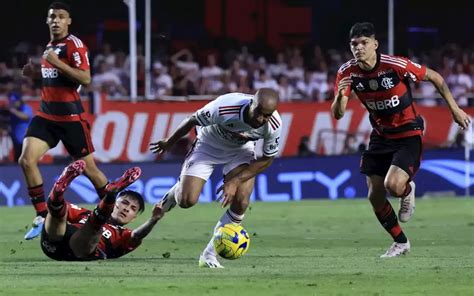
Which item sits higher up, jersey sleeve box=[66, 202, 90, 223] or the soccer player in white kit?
the soccer player in white kit

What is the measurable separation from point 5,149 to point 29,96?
Result: 1.94 meters

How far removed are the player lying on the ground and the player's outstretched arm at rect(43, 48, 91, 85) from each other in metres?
1.99

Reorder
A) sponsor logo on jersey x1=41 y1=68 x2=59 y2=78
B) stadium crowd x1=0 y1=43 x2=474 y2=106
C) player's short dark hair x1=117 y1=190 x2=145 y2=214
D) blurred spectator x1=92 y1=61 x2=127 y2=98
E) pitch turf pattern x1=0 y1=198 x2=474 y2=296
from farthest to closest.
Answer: stadium crowd x1=0 y1=43 x2=474 y2=106 → blurred spectator x1=92 y1=61 x2=127 y2=98 → sponsor logo on jersey x1=41 y1=68 x2=59 y2=78 → player's short dark hair x1=117 y1=190 x2=145 y2=214 → pitch turf pattern x1=0 y1=198 x2=474 y2=296

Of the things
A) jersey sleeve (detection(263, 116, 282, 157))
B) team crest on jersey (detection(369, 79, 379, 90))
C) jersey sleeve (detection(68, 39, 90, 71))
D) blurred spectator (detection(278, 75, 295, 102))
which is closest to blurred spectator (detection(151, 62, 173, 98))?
blurred spectator (detection(278, 75, 295, 102))

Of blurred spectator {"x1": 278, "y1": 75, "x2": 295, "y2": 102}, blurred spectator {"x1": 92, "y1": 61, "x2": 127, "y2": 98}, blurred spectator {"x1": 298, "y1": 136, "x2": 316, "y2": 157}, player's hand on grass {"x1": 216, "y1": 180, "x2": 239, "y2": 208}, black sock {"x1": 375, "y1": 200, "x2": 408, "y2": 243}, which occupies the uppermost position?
player's hand on grass {"x1": 216, "y1": 180, "x2": 239, "y2": 208}

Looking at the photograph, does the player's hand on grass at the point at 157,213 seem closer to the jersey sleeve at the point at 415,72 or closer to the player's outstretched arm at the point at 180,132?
the player's outstretched arm at the point at 180,132

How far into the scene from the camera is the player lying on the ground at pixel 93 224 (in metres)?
12.1

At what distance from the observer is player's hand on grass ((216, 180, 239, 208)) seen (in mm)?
11570

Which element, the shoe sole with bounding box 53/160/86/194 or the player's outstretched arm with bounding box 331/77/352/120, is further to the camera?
the player's outstretched arm with bounding box 331/77/352/120

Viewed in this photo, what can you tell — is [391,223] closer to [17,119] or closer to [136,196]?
[136,196]

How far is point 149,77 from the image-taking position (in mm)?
26578

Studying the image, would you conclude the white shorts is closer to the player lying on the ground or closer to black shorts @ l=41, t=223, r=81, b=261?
the player lying on the ground

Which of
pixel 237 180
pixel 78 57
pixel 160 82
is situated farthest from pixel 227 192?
pixel 160 82

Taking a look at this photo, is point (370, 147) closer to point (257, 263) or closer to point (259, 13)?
point (257, 263)
